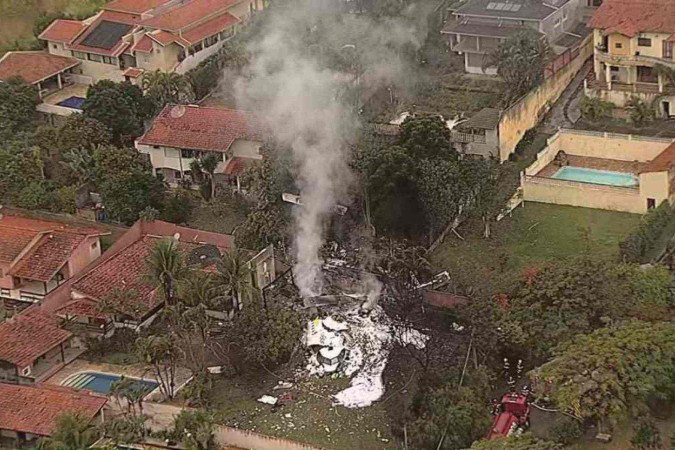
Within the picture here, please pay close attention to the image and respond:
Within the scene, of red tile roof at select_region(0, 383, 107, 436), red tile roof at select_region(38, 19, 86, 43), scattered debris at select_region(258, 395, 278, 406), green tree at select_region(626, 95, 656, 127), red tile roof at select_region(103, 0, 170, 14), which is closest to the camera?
red tile roof at select_region(0, 383, 107, 436)

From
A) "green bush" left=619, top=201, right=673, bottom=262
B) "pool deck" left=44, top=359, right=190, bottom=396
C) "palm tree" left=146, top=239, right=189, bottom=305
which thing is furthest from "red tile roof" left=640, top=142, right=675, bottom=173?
"pool deck" left=44, top=359, right=190, bottom=396

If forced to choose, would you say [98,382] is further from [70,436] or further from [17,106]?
[17,106]

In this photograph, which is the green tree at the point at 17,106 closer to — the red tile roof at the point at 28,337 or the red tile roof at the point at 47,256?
the red tile roof at the point at 47,256

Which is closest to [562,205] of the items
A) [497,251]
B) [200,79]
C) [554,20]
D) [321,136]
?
[497,251]

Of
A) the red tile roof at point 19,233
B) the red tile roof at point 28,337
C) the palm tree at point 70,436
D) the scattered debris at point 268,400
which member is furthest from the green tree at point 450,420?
the red tile roof at point 19,233

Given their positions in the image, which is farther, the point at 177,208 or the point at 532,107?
A: the point at 532,107

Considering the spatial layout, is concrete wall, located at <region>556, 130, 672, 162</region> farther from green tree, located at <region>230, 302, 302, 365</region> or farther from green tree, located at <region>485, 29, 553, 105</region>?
green tree, located at <region>230, 302, 302, 365</region>

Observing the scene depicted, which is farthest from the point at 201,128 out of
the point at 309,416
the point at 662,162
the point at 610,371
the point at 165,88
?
the point at 610,371
